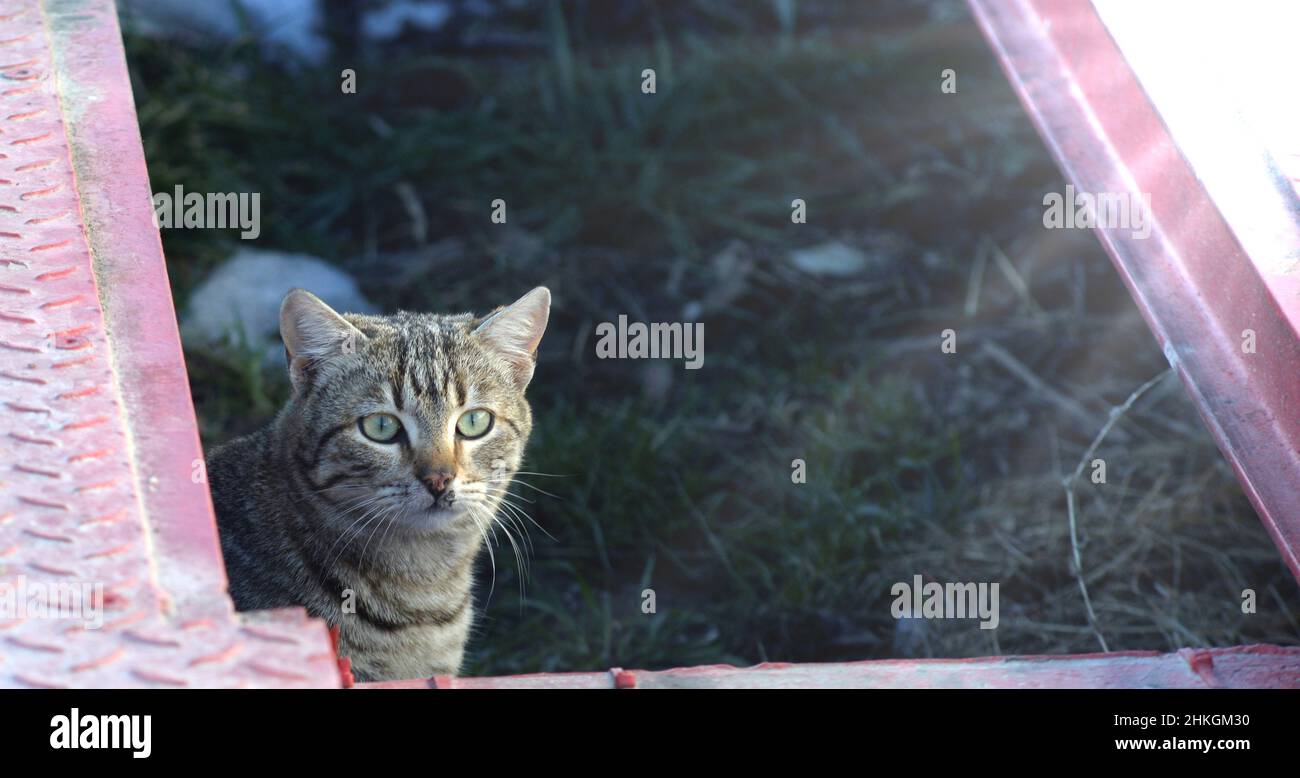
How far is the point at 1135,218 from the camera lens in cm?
303

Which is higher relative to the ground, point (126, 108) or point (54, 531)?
point (126, 108)

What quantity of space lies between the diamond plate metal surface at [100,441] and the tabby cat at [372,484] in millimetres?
504

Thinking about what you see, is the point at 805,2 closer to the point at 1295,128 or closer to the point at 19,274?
the point at 1295,128

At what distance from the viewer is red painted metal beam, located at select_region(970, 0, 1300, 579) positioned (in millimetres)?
2621

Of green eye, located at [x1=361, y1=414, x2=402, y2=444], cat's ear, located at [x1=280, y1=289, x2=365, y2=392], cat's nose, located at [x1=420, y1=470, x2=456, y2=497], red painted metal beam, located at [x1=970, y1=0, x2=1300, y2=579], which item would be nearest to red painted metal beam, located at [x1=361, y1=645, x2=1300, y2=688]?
red painted metal beam, located at [x1=970, y1=0, x2=1300, y2=579]

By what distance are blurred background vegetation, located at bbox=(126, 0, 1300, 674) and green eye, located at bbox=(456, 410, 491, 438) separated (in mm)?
873

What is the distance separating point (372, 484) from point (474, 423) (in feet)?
1.00

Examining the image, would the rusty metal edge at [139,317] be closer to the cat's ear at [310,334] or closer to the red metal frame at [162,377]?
the red metal frame at [162,377]

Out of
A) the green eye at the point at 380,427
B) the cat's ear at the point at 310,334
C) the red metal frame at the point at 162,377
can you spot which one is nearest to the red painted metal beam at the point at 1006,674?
the red metal frame at the point at 162,377

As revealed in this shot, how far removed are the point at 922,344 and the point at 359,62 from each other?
3084mm

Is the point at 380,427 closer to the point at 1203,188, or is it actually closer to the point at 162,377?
the point at 162,377

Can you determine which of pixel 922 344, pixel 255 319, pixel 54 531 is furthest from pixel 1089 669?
pixel 255 319

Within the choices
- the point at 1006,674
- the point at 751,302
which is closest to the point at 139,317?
the point at 1006,674

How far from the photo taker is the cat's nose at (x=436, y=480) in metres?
2.91
